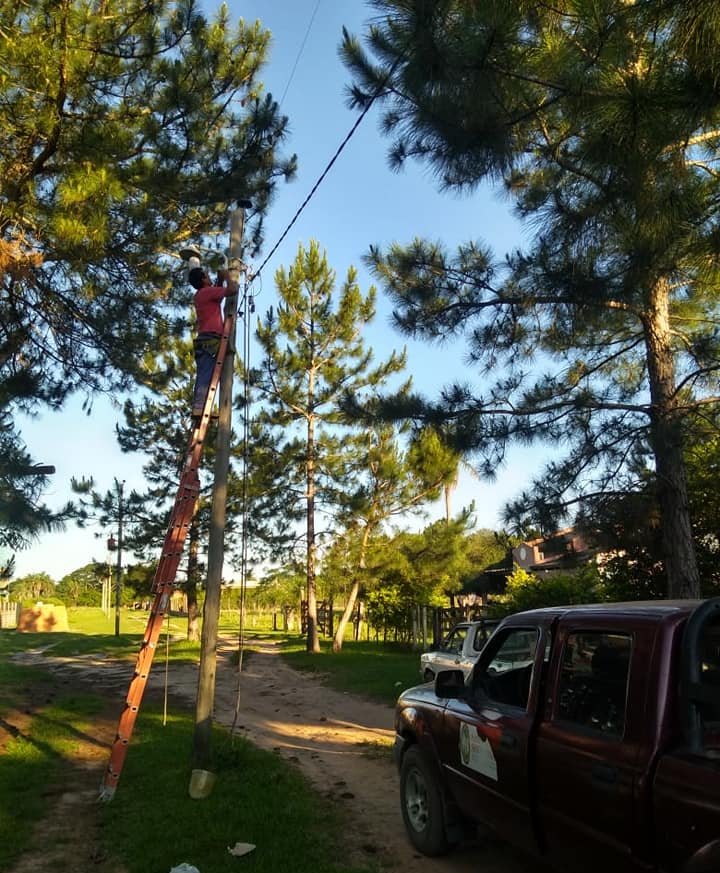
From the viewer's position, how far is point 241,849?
4945 millimetres

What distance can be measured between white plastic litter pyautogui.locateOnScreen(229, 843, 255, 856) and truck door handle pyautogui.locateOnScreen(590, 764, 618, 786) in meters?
2.85

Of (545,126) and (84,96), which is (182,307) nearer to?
(84,96)

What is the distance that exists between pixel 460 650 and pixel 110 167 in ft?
26.9

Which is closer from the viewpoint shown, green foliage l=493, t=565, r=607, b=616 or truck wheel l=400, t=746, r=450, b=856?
truck wheel l=400, t=746, r=450, b=856

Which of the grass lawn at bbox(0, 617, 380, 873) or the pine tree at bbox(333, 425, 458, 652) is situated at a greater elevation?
the pine tree at bbox(333, 425, 458, 652)

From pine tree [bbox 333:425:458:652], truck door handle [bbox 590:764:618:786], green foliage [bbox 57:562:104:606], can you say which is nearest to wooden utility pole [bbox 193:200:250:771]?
truck door handle [bbox 590:764:618:786]

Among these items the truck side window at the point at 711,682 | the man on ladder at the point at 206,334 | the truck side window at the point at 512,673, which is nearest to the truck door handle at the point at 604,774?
the truck side window at the point at 711,682

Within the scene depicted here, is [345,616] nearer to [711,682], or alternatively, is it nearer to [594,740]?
[594,740]

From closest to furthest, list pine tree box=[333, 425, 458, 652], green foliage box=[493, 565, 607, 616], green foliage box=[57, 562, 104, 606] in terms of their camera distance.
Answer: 1. green foliage box=[493, 565, 607, 616]
2. pine tree box=[333, 425, 458, 652]
3. green foliage box=[57, 562, 104, 606]

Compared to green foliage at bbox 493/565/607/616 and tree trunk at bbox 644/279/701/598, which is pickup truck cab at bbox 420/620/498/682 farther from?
green foliage at bbox 493/565/607/616

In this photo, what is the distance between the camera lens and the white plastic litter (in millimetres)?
4895

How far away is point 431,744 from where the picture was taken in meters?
4.91

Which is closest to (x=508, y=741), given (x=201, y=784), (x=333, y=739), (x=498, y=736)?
(x=498, y=736)

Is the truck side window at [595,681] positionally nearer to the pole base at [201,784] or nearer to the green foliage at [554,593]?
the pole base at [201,784]
